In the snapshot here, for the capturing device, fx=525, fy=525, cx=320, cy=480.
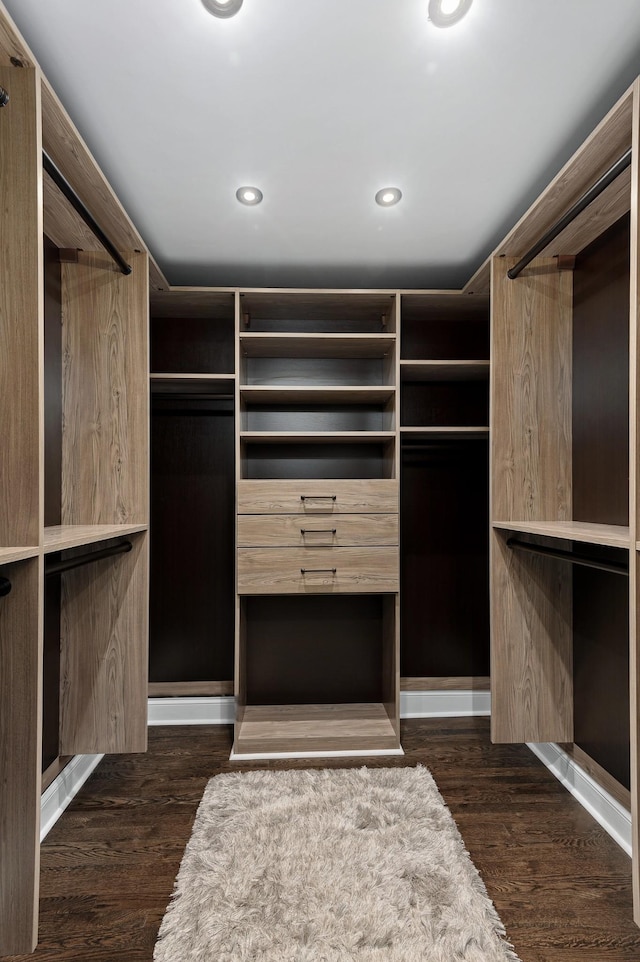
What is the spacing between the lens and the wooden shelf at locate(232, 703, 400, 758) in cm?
→ 242

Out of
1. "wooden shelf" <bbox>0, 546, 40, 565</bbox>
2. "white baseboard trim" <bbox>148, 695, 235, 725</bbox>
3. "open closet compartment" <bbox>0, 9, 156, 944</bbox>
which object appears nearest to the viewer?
"wooden shelf" <bbox>0, 546, 40, 565</bbox>

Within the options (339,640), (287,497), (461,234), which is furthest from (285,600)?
(461,234)

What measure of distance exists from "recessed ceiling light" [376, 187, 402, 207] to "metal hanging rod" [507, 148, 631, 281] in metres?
0.54

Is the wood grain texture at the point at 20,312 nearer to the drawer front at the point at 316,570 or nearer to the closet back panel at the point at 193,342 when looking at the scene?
the drawer front at the point at 316,570

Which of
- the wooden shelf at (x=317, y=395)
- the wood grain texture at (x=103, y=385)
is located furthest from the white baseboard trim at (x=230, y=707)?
the wooden shelf at (x=317, y=395)

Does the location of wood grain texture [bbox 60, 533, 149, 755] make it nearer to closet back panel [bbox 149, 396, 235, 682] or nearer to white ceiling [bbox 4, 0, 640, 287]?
closet back panel [bbox 149, 396, 235, 682]

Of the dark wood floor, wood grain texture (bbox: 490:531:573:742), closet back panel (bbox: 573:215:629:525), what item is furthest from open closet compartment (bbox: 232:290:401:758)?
closet back panel (bbox: 573:215:629:525)

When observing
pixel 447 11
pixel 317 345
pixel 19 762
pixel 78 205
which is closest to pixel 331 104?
pixel 447 11

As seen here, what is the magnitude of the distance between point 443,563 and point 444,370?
1.02 metres

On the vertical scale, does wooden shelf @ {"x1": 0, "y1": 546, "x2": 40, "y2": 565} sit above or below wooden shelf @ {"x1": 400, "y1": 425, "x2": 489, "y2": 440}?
below

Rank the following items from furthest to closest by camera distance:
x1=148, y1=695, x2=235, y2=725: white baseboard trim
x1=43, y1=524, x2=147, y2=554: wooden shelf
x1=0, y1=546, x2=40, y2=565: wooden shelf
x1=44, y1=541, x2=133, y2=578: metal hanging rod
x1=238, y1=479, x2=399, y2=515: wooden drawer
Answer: x1=148, y1=695, x2=235, y2=725: white baseboard trim
x1=238, y1=479, x2=399, y2=515: wooden drawer
x1=44, y1=541, x2=133, y2=578: metal hanging rod
x1=43, y1=524, x2=147, y2=554: wooden shelf
x1=0, y1=546, x2=40, y2=565: wooden shelf

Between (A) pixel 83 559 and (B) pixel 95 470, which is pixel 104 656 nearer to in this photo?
(A) pixel 83 559

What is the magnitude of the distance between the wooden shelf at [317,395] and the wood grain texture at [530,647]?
2.86 feet

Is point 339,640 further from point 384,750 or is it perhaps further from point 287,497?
point 287,497
